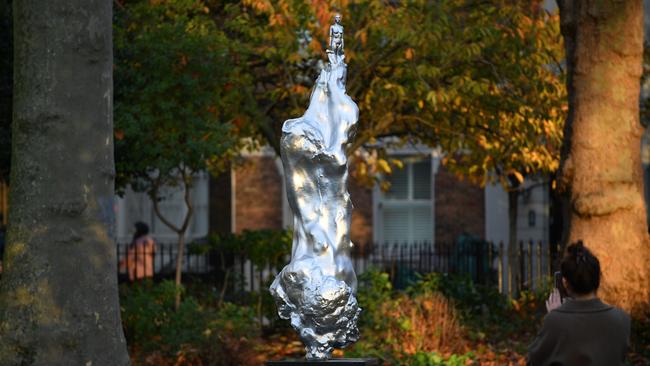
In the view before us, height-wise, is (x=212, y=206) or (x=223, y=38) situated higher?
(x=223, y=38)

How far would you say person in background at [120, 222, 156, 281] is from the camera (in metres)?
18.1

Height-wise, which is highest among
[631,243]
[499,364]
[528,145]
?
[528,145]

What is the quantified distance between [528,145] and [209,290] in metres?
4.49

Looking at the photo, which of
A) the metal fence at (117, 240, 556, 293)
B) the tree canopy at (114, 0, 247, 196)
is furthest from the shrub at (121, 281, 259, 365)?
the metal fence at (117, 240, 556, 293)

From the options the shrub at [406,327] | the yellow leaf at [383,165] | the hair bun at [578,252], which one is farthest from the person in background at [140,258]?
the hair bun at [578,252]

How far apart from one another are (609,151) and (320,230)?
4.91 meters

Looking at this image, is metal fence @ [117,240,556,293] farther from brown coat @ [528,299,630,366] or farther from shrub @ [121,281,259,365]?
brown coat @ [528,299,630,366]

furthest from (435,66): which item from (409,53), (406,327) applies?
(406,327)

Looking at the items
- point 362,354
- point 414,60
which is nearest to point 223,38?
point 414,60

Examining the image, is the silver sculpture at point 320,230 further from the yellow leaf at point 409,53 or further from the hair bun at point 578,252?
the yellow leaf at point 409,53

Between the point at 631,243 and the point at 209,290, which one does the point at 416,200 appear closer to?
the point at 209,290

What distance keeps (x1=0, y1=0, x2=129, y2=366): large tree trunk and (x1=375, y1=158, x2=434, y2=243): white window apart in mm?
17402

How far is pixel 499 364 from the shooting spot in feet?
41.3

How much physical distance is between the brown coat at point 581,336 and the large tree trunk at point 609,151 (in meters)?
6.61
